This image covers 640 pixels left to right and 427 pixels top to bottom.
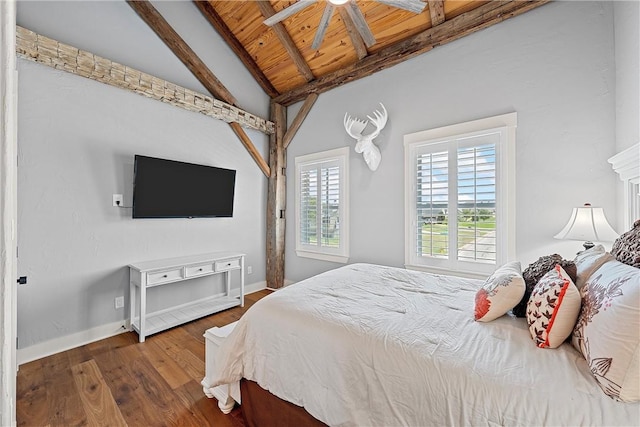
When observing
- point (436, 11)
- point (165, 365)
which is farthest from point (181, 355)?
point (436, 11)

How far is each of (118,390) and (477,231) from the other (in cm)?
335

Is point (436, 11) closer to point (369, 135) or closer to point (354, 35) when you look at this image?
point (354, 35)

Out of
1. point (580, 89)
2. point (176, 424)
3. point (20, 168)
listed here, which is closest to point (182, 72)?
point (20, 168)

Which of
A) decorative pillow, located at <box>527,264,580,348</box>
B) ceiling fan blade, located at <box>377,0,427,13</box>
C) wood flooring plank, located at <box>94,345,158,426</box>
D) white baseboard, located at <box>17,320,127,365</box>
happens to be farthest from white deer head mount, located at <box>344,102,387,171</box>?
white baseboard, located at <box>17,320,127,365</box>

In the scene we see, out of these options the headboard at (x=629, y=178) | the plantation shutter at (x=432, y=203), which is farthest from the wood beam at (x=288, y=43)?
the headboard at (x=629, y=178)

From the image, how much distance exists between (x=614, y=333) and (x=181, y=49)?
438 cm

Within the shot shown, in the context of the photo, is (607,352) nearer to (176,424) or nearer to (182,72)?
(176,424)

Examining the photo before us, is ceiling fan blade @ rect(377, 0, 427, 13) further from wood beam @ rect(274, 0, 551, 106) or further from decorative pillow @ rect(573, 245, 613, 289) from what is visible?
decorative pillow @ rect(573, 245, 613, 289)

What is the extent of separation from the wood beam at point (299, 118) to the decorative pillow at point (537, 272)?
11.5 ft

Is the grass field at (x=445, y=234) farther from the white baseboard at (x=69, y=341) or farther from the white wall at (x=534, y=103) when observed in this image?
the white baseboard at (x=69, y=341)

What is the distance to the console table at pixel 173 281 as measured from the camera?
2.75 m

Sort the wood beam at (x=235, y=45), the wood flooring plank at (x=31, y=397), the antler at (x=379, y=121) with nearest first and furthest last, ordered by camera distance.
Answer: the wood flooring plank at (x=31, y=397)
the antler at (x=379, y=121)
the wood beam at (x=235, y=45)

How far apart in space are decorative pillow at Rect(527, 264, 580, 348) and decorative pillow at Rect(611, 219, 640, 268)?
27cm

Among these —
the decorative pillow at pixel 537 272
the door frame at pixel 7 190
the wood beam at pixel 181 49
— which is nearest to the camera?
the door frame at pixel 7 190
